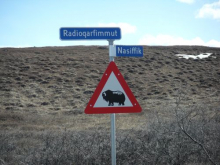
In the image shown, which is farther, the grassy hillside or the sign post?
the grassy hillside

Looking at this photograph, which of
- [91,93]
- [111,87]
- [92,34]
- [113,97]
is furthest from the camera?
[91,93]

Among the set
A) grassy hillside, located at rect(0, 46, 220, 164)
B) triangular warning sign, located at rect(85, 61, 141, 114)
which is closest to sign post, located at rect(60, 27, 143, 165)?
triangular warning sign, located at rect(85, 61, 141, 114)

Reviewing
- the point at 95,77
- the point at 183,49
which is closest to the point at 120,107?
the point at 95,77

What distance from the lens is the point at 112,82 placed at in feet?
13.5

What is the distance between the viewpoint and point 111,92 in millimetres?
4008

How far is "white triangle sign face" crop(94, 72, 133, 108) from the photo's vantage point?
13.3 ft

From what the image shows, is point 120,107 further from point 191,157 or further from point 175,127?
point 175,127

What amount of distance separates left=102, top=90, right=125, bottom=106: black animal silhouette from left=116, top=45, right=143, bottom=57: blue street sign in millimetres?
609

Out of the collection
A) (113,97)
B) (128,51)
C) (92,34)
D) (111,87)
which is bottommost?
(113,97)

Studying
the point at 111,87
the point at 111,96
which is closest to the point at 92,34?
the point at 111,87

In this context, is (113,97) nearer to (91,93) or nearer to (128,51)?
(128,51)

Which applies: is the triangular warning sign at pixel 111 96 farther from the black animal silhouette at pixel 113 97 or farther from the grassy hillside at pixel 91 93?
the grassy hillside at pixel 91 93

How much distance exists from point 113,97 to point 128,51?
0.80 m

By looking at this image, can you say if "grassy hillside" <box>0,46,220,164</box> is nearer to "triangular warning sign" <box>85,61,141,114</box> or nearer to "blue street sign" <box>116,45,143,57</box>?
"triangular warning sign" <box>85,61,141,114</box>
